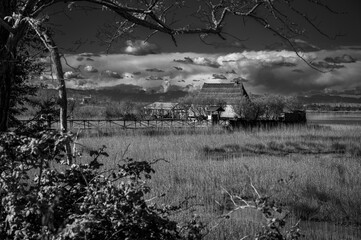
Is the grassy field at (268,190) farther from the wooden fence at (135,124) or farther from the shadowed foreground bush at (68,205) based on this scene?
the wooden fence at (135,124)

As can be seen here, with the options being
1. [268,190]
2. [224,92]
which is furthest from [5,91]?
[224,92]

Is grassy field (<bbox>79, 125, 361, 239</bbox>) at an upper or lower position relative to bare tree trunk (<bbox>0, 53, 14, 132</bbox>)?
lower

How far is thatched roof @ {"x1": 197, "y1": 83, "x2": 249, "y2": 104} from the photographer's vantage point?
56.8 meters

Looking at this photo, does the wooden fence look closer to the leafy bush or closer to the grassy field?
the grassy field

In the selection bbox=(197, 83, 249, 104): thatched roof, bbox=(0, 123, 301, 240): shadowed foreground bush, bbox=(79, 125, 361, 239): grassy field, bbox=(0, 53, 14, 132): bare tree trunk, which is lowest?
bbox=(79, 125, 361, 239): grassy field

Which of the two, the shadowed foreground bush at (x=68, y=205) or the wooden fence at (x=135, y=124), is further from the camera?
the wooden fence at (x=135, y=124)

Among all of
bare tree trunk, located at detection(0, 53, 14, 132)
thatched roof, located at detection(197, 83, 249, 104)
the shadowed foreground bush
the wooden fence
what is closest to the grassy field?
the shadowed foreground bush

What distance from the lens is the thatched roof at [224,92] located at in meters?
56.8

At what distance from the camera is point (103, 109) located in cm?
6475

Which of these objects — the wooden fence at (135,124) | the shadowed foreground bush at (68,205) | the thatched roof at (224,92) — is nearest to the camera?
the shadowed foreground bush at (68,205)

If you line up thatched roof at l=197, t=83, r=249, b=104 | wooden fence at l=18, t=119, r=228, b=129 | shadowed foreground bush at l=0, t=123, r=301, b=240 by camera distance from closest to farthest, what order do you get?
1. shadowed foreground bush at l=0, t=123, r=301, b=240
2. wooden fence at l=18, t=119, r=228, b=129
3. thatched roof at l=197, t=83, r=249, b=104

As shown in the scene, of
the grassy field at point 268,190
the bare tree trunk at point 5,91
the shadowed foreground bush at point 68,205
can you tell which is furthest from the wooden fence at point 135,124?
the shadowed foreground bush at point 68,205

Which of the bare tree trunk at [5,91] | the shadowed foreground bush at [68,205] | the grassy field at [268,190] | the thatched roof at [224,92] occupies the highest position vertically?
the thatched roof at [224,92]

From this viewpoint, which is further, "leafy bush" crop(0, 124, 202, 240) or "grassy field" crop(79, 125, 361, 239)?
"grassy field" crop(79, 125, 361, 239)
